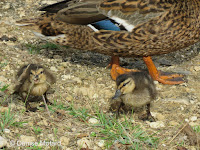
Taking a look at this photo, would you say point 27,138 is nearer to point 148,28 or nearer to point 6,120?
point 6,120

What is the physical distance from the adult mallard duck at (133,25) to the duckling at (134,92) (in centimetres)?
56

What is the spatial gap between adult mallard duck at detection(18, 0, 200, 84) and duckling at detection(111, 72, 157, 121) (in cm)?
56

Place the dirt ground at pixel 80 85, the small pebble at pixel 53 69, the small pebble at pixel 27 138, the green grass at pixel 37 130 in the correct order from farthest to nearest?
the small pebble at pixel 53 69 < the dirt ground at pixel 80 85 < the green grass at pixel 37 130 < the small pebble at pixel 27 138

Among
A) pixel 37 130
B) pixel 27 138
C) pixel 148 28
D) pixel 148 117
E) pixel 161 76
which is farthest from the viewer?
pixel 161 76

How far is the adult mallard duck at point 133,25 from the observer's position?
13.1 feet

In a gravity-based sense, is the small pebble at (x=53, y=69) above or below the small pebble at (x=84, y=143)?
above

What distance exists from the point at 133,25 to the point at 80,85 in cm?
104

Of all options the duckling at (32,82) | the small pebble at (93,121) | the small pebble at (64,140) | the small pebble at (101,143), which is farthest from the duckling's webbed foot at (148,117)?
the duckling at (32,82)

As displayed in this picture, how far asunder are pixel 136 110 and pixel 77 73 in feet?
3.68

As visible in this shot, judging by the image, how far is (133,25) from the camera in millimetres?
4023

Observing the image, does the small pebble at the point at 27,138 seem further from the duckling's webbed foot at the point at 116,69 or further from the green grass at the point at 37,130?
the duckling's webbed foot at the point at 116,69

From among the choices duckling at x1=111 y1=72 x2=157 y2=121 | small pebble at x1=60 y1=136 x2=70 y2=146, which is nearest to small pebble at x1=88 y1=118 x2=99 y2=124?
duckling at x1=111 y1=72 x2=157 y2=121

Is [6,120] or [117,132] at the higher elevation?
[6,120]

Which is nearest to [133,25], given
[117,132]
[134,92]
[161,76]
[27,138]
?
[134,92]
